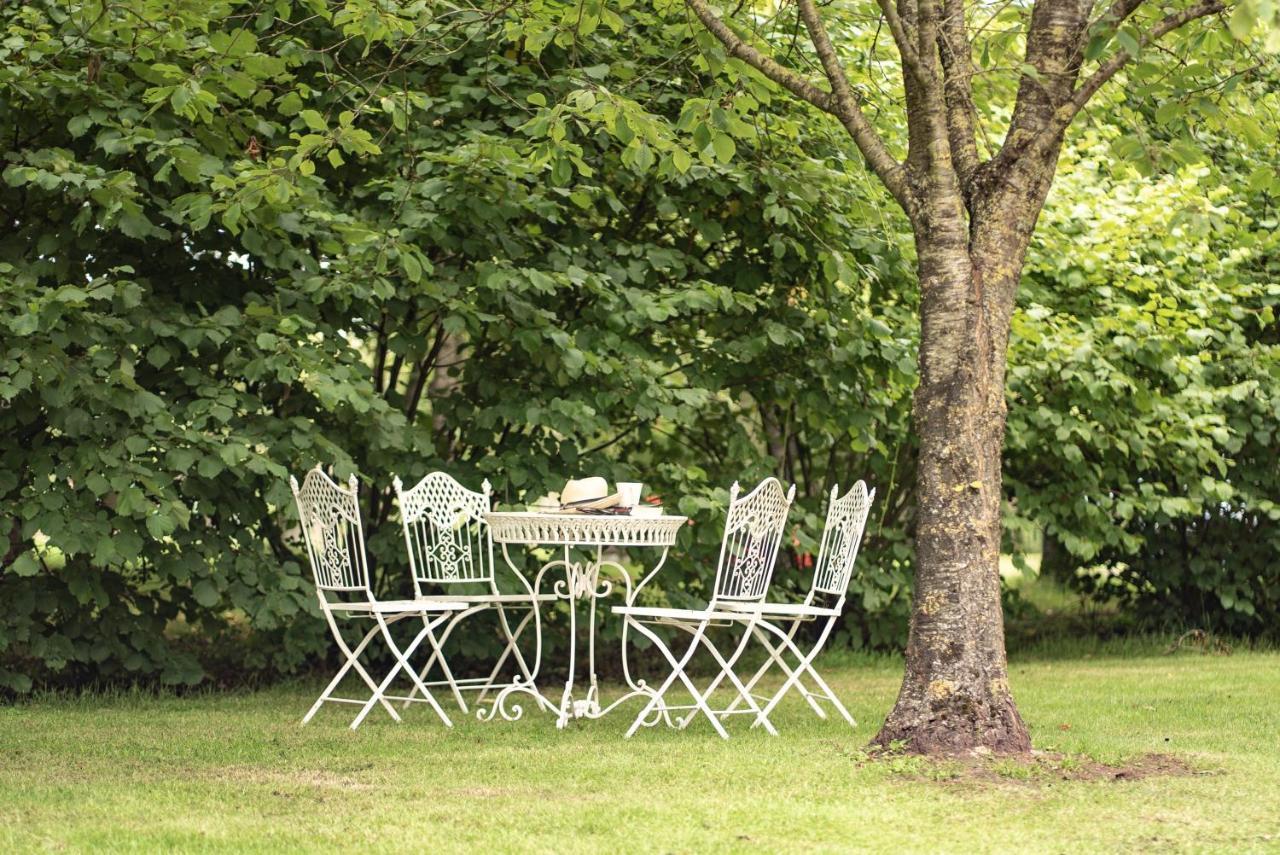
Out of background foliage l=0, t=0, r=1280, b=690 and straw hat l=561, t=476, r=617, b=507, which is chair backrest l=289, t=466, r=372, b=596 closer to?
background foliage l=0, t=0, r=1280, b=690

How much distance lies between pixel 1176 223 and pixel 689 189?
2957mm

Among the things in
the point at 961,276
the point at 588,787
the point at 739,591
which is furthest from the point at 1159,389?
the point at 588,787

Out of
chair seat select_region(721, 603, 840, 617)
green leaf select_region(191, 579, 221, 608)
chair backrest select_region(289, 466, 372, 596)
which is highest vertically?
chair backrest select_region(289, 466, 372, 596)

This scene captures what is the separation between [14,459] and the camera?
7.16 meters

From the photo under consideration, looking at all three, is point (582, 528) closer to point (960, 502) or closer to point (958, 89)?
point (960, 502)

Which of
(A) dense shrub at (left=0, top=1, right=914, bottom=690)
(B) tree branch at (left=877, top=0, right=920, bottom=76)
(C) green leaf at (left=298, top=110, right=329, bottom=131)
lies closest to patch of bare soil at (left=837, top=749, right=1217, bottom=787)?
(B) tree branch at (left=877, top=0, right=920, bottom=76)

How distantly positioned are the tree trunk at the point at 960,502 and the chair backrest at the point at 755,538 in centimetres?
92

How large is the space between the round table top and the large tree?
1.29 m

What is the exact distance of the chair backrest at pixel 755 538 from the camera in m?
6.23

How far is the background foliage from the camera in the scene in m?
6.86

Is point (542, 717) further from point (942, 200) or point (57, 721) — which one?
point (942, 200)

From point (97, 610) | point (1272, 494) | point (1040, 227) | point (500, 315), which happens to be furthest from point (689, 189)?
point (1272, 494)

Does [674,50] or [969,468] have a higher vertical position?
[674,50]

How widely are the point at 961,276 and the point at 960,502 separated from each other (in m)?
0.84
